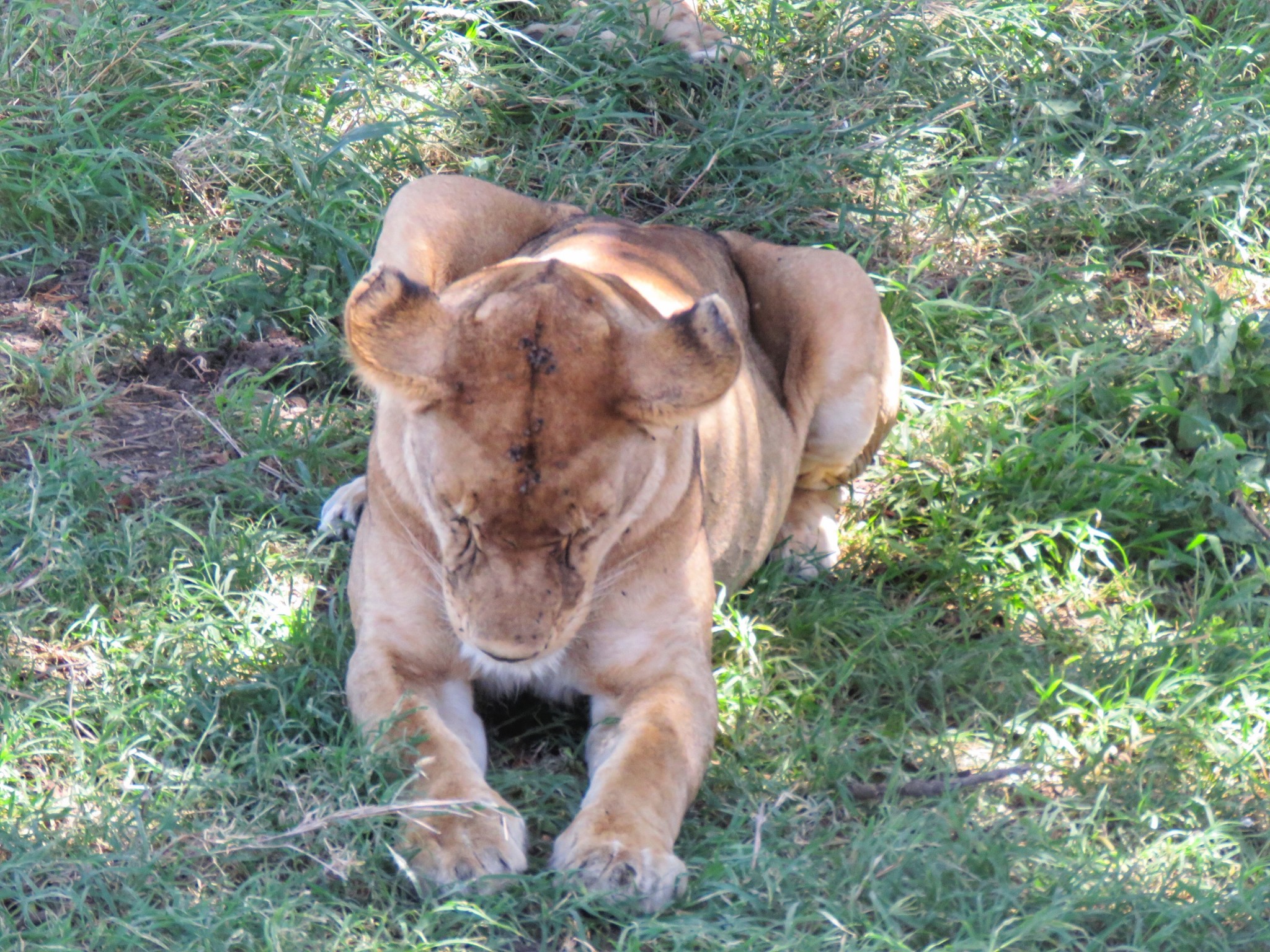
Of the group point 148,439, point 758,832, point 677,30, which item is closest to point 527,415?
point 758,832

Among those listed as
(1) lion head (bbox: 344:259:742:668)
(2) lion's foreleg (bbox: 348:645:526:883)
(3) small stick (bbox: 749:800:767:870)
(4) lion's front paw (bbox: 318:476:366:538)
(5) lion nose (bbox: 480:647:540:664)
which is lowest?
(4) lion's front paw (bbox: 318:476:366:538)

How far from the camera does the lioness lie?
9.53ft

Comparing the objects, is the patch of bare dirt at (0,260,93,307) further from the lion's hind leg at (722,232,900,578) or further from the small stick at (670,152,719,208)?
the lion's hind leg at (722,232,900,578)

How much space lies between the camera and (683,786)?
10.4ft

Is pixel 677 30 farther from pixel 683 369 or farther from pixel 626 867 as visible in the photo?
pixel 626 867

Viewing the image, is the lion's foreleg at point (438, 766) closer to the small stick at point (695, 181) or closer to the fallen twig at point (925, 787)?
the fallen twig at point (925, 787)

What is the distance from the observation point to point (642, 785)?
308 centimetres

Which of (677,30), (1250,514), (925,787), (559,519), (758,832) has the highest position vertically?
(559,519)

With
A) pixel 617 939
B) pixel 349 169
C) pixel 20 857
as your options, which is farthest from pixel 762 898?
pixel 349 169

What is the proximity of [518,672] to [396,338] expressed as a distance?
0.74 meters

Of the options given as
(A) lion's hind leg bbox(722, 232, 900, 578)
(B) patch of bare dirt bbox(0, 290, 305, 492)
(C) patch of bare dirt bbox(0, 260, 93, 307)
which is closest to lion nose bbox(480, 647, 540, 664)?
(A) lion's hind leg bbox(722, 232, 900, 578)

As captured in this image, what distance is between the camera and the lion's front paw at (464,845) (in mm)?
2896

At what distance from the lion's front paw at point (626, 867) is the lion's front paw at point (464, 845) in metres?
0.10

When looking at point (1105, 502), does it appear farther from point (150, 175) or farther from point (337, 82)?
point (150, 175)
